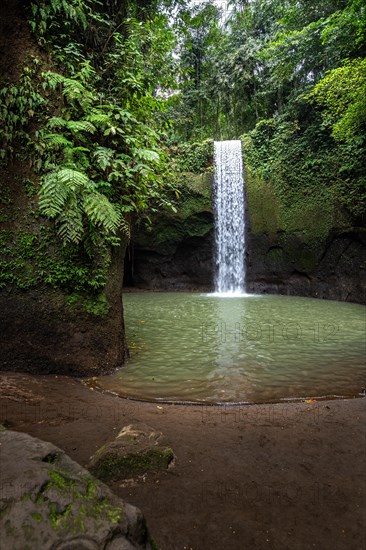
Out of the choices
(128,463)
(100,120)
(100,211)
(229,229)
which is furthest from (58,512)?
(229,229)

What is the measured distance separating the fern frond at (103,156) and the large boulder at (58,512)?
3.66m

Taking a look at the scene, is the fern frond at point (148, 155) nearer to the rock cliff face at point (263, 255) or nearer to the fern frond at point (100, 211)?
the fern frond at point (100, 211)

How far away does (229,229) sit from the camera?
635 inches

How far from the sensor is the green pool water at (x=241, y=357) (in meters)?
4.03

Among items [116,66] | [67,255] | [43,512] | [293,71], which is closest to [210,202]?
[293,71]

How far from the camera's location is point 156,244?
1700cm

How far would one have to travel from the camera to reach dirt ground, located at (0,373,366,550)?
1.73 metres

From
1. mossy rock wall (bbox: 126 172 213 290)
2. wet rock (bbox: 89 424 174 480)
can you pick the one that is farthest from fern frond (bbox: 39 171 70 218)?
mossy rock wall (bbox: 126 172 213 290)

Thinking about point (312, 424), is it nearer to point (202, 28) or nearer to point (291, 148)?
point (291, 148)

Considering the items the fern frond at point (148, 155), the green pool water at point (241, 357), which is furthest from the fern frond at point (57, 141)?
the green pool water at point (241, 357)

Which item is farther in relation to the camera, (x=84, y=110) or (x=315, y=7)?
(x=315, y=7)

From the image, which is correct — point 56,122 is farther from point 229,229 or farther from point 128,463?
point 229,229

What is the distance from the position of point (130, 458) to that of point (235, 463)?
0.71 metres

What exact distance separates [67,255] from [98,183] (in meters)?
1.02
